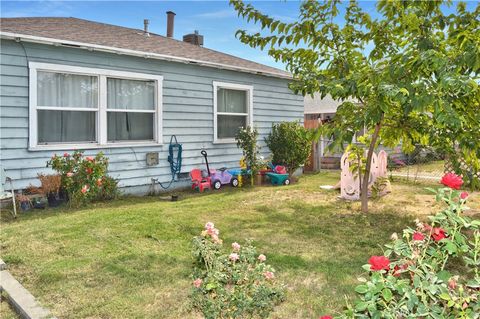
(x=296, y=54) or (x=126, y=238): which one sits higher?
(x=296, y=54)

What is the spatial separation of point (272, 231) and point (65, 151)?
431 cm

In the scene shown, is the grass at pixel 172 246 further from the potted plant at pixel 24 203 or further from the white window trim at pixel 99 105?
the white window trim at pixel 99 105

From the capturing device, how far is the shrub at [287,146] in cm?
1045

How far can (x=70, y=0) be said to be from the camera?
27.8 feet

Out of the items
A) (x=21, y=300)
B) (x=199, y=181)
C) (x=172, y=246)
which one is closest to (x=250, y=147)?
(x=199, y=181)

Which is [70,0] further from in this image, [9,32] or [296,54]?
[296,54]

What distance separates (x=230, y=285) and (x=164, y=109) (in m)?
6.27

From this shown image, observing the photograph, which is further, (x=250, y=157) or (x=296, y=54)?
(x=250, y=157)

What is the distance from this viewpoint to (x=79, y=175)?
679cm

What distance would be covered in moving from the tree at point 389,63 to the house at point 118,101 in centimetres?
298

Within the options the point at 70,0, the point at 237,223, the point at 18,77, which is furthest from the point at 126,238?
the point at 70,0

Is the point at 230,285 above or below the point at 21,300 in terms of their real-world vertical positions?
above

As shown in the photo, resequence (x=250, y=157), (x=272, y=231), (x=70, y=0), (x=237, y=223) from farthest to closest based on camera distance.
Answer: (x=250, y=157)
(x=70, y=0)
(x=237, y=223)
(x=272, y=231)

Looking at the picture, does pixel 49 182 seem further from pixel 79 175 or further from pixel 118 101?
pixel 118 101
